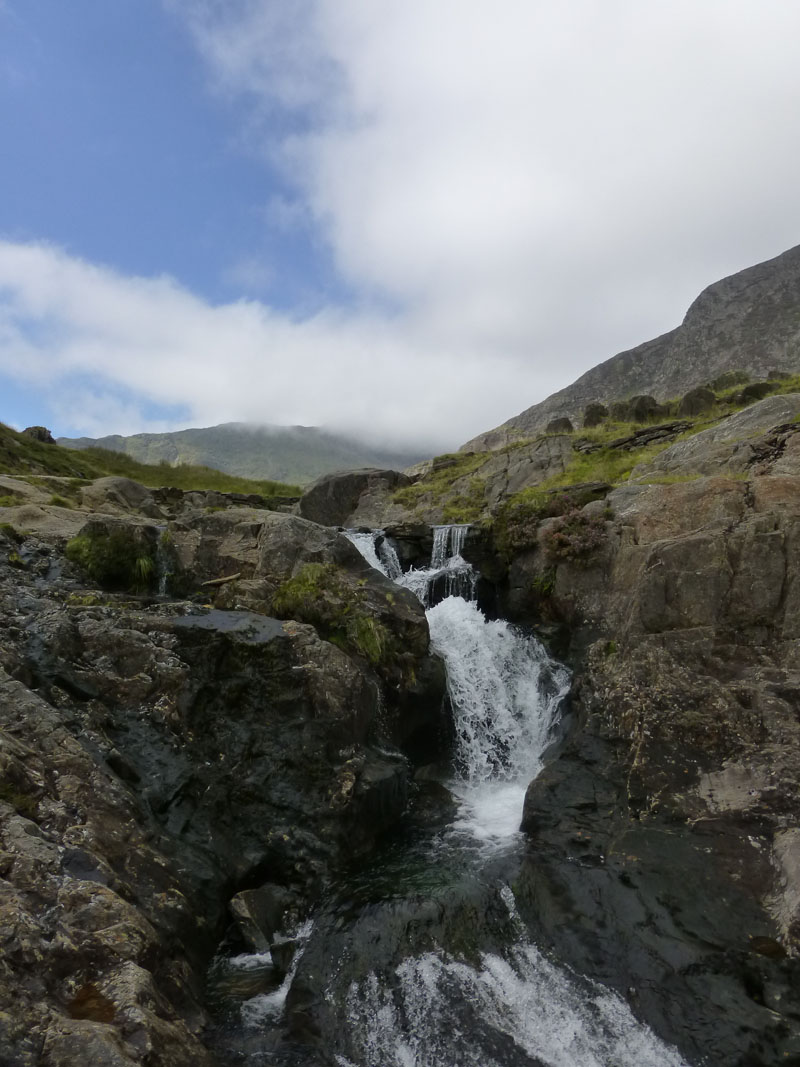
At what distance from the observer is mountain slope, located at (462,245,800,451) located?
64.9 metres

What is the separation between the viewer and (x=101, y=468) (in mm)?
56688

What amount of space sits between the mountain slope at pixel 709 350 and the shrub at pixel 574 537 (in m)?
42.0

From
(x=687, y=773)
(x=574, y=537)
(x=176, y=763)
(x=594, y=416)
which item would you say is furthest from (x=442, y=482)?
(x=176, y=763)

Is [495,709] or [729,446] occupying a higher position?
[729,446]

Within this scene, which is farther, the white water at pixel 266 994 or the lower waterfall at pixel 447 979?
the white water at pixel 266 994

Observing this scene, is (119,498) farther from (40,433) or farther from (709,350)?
(709,350)

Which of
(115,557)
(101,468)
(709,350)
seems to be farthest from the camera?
(709,350)

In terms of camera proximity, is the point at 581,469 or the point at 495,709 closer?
the point at 495,709

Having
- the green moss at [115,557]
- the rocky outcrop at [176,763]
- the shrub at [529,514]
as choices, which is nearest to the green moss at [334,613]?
the rocky outcrop at [176,763]

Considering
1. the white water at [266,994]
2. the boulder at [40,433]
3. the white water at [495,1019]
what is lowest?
the white water at [495,1019]

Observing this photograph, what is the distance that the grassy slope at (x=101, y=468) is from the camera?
149 feet

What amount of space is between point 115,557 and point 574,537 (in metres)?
14.4

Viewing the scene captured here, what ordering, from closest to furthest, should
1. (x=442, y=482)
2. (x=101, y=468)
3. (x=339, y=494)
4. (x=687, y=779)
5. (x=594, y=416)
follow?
(x=687, y=779) → (x=442, y=482) → (x=339, y=494) → (x=594, y=416) → (x=101, y=468)

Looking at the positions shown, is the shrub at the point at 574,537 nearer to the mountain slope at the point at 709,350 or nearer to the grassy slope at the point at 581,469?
the grassy slope at the point at 581,469
